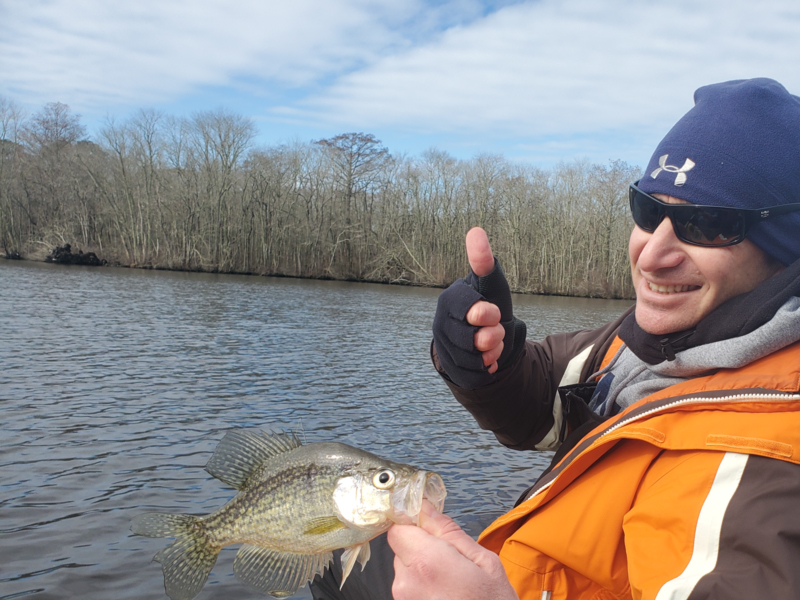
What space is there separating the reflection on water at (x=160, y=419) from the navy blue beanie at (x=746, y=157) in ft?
16.2

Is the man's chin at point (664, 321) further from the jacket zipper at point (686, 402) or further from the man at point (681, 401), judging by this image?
the jacket zipper at point (686, 402)

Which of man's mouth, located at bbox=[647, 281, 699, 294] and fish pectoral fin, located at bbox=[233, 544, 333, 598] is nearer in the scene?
fish pectoral fin, located at bbox=[233, 544, 333, 598]

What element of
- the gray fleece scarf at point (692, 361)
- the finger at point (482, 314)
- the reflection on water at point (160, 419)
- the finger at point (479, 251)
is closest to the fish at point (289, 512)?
Result: the finger at point (482, 314)

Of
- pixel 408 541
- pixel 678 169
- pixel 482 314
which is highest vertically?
pixel 678 169

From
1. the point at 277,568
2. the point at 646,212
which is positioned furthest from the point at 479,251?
the point at 277,568

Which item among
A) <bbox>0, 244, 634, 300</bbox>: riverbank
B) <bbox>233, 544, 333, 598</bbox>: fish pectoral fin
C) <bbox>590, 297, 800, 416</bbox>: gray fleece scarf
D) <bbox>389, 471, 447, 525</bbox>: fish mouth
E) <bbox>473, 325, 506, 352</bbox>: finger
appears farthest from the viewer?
<bbox>0, 244, 634, 300</bbox>: riverbank

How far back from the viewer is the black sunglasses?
227 cm

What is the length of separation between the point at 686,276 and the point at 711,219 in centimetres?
24

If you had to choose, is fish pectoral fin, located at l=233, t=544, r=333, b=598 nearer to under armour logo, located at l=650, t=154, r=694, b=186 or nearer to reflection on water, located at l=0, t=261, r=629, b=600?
under armour logo, located at l=650, t=154, r=694, b=186

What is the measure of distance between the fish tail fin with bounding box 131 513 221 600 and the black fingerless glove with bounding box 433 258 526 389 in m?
1.30

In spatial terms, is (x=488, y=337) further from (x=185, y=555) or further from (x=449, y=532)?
(x=185, y=555)

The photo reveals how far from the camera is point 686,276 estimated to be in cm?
243

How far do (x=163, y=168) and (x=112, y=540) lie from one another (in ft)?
180

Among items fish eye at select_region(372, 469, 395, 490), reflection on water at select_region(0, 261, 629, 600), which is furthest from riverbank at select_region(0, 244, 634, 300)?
fish eye at select_region(372, 469, 395, 490)
